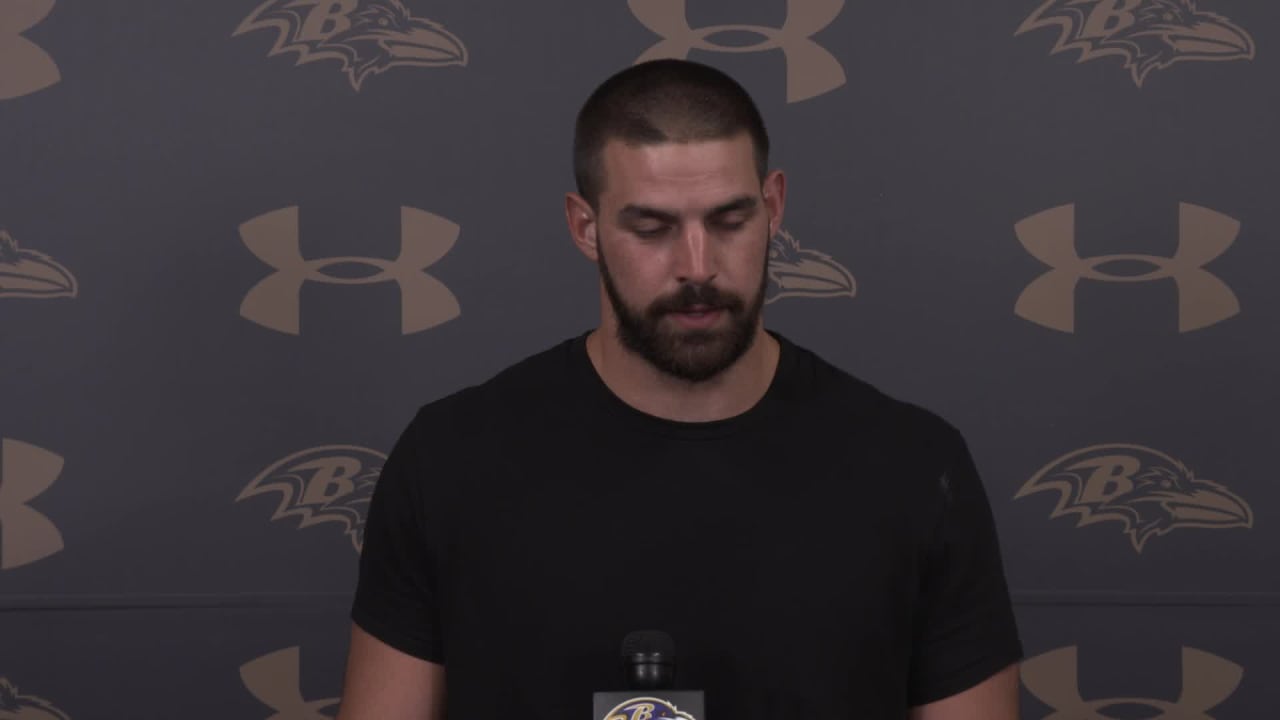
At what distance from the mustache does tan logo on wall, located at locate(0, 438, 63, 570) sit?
103 cm

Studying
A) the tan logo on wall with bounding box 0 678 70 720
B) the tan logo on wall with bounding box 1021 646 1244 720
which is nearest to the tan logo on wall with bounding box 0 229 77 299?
the tan logo on wall with bounding box 0 678 70 720

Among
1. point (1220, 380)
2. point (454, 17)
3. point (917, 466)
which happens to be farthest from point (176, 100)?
point (1220, 380)

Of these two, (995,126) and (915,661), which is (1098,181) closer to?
(995,126)

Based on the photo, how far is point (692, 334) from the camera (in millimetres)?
1219

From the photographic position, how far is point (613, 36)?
6.21ft

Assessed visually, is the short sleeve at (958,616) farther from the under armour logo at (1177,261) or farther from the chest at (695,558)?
the under armour logo at (1177,261)

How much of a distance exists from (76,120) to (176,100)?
0.42 feet

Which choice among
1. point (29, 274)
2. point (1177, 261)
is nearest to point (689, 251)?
point (1177, 261)

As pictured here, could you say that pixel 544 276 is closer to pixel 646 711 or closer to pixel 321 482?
pixel 321 482

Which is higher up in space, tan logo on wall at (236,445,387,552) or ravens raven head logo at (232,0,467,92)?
ravens raven head logo at (232,0,467,92)

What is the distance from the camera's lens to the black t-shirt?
A: 4.00ft

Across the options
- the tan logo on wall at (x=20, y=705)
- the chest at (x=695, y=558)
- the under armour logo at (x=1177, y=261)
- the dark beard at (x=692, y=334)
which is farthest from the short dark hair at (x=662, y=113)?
the tan logo on wall at (x=20, y=705)

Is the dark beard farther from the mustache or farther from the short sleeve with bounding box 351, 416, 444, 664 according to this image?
the short sleeve with bounding box 351, 416, 444, 664

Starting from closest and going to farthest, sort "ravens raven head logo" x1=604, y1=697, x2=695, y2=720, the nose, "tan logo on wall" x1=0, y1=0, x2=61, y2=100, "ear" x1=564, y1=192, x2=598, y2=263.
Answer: "ravens raven head logo" x1=604, y1=697, x2=695, y2=720, the nose, "ear" x1=564, y1=192, x2=598, y2=263, "tan logo on wall" x1=0, y1=0, x2=61, y2=100
